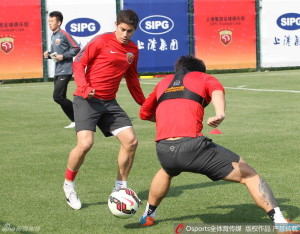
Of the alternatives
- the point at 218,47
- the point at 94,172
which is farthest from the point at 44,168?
the point at 218,47

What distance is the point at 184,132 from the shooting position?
6.46m

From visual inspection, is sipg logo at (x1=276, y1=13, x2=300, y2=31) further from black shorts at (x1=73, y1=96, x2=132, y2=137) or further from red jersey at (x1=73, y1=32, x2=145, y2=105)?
black shorts at (x1=73, y1=96, x2=132, y2=137)

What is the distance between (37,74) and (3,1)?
9.81ft

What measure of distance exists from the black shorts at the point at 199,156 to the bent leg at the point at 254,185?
0.06 m

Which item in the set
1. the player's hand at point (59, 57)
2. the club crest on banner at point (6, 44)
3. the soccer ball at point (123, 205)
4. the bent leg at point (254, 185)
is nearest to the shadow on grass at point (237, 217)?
the soccer ball at point (123, 205)

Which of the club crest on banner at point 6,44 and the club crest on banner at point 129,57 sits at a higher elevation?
the club crest on banner at point 129,57

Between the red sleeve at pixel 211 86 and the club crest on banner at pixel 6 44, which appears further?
the club crest on banner at pixel 6 44

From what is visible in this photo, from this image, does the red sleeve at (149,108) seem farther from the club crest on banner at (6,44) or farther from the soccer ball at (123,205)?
the club crest on banner at (6,44)

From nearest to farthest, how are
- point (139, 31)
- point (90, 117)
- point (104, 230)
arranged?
point (104, 230)
point (90, 117)
point (139, 31)

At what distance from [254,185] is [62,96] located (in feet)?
27.9

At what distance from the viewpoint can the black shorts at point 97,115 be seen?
26.5ft

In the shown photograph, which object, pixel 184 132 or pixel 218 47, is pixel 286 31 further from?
pixel 184 132

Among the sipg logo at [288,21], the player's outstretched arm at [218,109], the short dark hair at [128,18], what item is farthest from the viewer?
the sipg logo at [288,21]

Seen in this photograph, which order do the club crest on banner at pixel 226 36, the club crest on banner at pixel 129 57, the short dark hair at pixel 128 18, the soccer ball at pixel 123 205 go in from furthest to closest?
the club crest on banner at pixel 226 36, the club crest on banner at pixel 129 57, the short dark hair at pixel 128 18, the soccer ball at pixel 123 205
